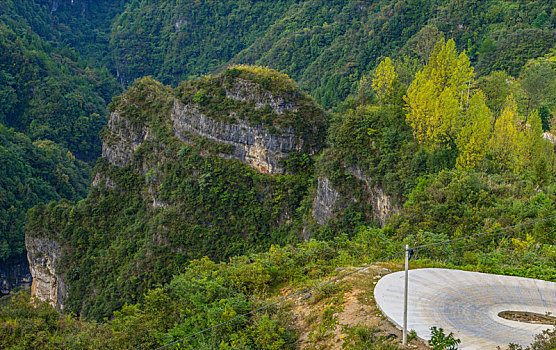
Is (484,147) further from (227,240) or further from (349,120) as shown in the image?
(227,240)

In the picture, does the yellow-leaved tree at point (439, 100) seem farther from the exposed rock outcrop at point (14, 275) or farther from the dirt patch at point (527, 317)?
the exposed rock outcrop at point (14, 275)

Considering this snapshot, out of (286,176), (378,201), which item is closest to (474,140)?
(378,201)

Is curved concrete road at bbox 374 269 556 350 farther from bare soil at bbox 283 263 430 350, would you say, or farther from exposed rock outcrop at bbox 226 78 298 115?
exposed rock outcrop at bbox 226 78 298 115

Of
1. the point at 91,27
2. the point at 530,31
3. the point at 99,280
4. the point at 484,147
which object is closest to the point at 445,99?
the point at 484,147

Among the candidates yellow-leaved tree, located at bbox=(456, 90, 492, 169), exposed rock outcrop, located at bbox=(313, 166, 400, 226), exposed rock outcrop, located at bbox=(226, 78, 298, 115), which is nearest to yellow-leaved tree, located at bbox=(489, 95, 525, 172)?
yellow-leaved tree, located at bbox=(456, 90, 492, 169)

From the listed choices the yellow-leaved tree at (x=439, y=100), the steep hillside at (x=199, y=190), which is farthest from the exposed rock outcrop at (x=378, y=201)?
the steep hillside at (x=199, y=190)
